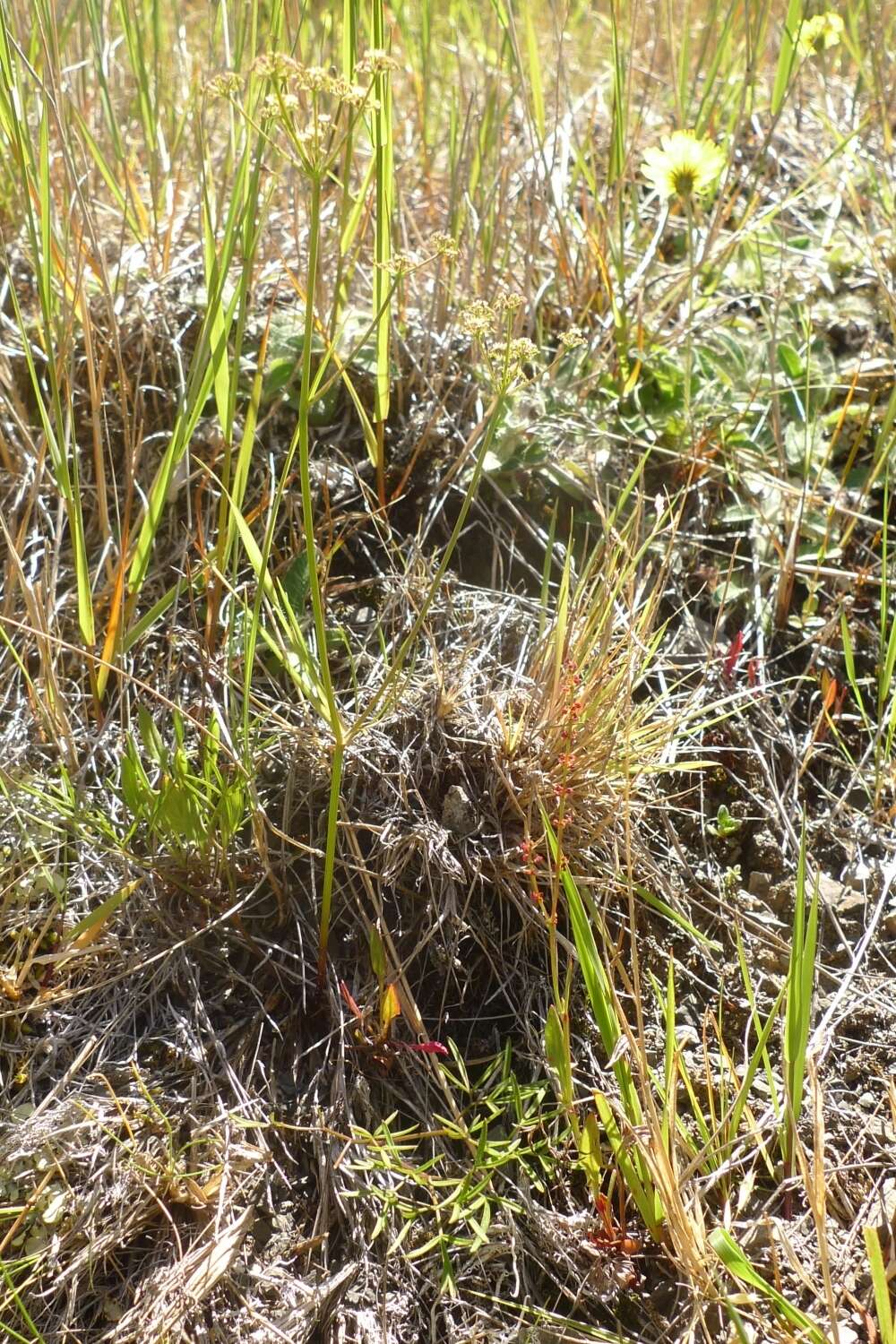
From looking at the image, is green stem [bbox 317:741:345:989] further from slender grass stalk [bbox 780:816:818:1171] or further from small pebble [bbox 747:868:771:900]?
small pebble [bbox 747:868:771:900]

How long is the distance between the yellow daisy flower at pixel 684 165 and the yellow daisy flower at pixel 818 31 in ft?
0.78

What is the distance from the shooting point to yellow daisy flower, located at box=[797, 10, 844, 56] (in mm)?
1672

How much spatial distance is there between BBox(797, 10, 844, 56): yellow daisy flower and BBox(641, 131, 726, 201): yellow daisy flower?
0.24 meters

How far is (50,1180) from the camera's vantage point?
1132mm

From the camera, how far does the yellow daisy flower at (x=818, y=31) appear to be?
1.67 meters

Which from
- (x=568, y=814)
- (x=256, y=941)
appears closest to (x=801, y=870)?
(x=568, y=814)

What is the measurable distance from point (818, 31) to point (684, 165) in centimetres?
35

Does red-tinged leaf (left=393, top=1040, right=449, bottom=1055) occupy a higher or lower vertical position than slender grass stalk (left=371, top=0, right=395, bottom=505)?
lower

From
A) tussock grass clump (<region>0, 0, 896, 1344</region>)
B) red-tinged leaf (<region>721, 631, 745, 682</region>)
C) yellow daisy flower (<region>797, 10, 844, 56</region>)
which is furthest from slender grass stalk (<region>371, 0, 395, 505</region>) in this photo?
yellow daisy flower (<region>797, 10, 844, 56</region>)

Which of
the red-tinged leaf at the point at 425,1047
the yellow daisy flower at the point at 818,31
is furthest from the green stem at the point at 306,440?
the yellow daisy flower at the point at 818,31

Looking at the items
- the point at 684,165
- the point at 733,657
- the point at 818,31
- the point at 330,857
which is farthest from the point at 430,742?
the point at 818,31

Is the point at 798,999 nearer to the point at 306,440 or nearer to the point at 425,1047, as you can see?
the point at 425,1047

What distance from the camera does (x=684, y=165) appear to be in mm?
1574

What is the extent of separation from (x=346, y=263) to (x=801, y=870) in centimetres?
112
